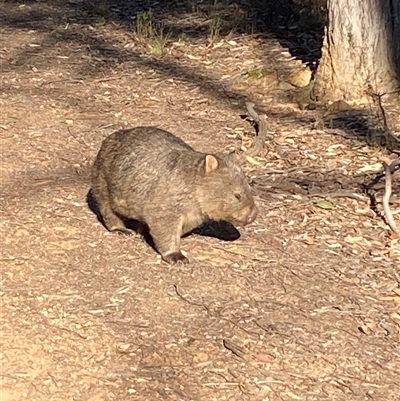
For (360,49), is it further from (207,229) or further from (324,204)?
(207,229)

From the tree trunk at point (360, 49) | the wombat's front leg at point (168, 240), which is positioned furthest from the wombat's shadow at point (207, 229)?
the tree trunk at point (360, 49)

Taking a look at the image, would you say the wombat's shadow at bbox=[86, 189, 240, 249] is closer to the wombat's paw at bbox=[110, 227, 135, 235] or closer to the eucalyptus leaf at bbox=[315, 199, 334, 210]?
the wombat's paw at bbox=[110, 227, 135, 235]

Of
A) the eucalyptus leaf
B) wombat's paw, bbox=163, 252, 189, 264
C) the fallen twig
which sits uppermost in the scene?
the fallen twig

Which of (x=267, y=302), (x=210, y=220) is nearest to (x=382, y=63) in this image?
(x=210, y=220)

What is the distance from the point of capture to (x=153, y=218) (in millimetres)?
6086

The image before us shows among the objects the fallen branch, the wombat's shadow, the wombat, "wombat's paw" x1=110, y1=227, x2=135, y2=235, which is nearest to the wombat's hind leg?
the wombat

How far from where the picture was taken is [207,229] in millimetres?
6691

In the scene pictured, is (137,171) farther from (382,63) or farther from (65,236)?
(382,63)

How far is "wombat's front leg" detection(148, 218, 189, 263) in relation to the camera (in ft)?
19.8

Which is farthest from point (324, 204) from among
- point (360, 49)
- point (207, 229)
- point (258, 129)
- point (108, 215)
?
point (360, 49)

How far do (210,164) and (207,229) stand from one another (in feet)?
2.68

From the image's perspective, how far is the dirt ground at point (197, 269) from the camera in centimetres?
504

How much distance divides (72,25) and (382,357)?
6.82m

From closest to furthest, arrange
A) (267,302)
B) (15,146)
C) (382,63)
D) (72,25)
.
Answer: (267,302) < (15,146) < (382,63) < (72,25)
